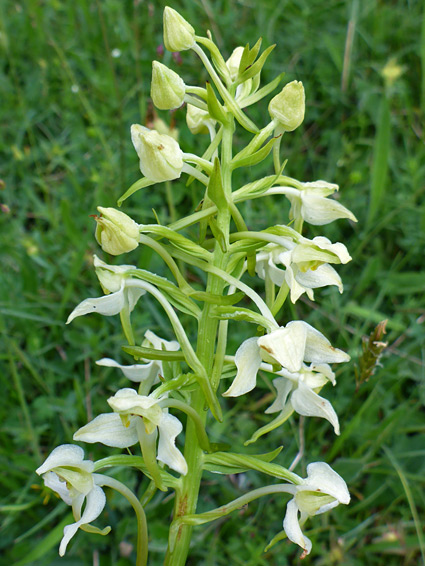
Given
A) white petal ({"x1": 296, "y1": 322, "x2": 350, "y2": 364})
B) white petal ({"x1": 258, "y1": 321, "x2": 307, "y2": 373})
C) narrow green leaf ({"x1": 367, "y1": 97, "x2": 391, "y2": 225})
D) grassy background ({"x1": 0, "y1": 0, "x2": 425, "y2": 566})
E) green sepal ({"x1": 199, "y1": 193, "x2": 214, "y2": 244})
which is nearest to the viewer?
white petal ({"x1": 258, "y1": 321, "x2": 307, "y2": 373})

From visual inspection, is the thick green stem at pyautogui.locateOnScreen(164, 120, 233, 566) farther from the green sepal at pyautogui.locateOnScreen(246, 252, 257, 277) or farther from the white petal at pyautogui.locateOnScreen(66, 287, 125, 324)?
the white petal at pyautogui.locateOnScreen(66, 287, 125, 324)

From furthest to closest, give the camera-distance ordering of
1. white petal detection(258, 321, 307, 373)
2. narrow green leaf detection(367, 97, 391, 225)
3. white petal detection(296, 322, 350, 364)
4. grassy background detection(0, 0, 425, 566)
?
narrow green leaf detection(367, 97, 391, 225) → grassy background detection(0, 0, 425, 566) → white petal detection(296, 322, 350, 364) → white petal detection(258, 321, 307, 373)

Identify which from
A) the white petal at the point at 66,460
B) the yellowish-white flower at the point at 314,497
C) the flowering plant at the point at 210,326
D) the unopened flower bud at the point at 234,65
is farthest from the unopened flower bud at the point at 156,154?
the yellowish-white flower at the point at 314,497

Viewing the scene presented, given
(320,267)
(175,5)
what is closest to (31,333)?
(320,267)

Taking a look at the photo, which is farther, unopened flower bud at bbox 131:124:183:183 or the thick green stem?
the thick green stem

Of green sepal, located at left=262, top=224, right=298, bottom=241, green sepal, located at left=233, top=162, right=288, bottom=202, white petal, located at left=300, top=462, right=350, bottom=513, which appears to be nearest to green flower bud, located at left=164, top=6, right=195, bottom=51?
green sepal, located at left=233, top=162, right=288, bottom=202

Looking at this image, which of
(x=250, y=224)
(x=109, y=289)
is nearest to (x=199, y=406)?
(x=109, y=289)

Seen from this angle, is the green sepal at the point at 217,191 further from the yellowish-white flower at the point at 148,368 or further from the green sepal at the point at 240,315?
the yellowish-white flower at the point at 148,368
